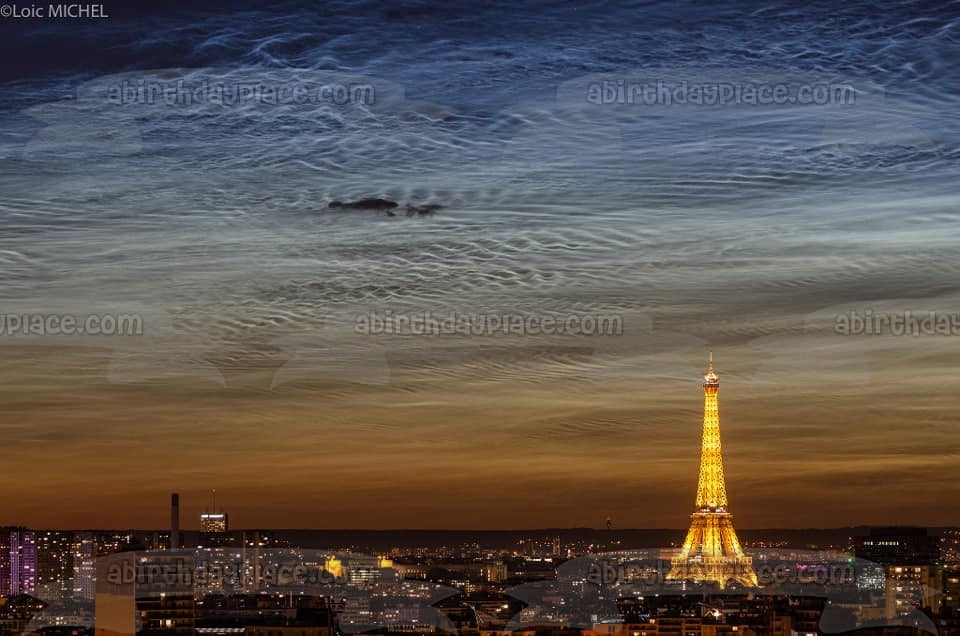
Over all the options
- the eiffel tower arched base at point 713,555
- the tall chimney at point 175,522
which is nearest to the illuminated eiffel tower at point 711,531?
the eiffel tower arched base at point 713,555

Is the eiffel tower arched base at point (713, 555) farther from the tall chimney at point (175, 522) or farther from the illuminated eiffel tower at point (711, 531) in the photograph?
the tall chimney at point (175, 522)

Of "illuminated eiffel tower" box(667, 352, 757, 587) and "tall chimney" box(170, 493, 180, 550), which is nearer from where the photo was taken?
"illuminated eiffel tower" box(667, 352, 757, 587)

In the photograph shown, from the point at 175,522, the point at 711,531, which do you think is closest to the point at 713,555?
the point at 711,531

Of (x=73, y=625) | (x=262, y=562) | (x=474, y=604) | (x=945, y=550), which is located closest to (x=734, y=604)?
(x=474, y=604)

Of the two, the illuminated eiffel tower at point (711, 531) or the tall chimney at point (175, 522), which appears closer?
the illuminated eiffel tower at point (711, 531)

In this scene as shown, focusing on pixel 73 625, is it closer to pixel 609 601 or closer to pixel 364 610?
pixel 364 610

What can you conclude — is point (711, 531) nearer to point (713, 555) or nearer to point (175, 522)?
point (713, 555)

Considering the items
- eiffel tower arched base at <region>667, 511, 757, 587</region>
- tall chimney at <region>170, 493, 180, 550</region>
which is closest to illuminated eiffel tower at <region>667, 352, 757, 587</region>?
eiffel tower arched base at <region>667, 511, 757, 587</region>

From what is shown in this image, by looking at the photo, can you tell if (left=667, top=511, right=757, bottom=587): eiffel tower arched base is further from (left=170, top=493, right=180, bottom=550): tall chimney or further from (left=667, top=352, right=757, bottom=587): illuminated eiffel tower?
(left=170, top=493, right=180, bottom=550): tall chimney
